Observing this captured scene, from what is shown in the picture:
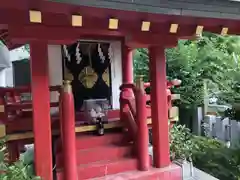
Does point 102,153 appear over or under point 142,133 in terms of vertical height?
under

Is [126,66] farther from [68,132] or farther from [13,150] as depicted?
[13,150]

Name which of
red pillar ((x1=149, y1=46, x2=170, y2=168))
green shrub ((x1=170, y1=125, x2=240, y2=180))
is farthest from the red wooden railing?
green shrub ((x1=170, y1=125, x2=240, y2=180))

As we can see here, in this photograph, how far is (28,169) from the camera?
11.3 ft

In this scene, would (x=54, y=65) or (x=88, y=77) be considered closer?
(x=54, y=65)

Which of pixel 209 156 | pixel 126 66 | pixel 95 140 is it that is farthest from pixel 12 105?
pixel 209 156

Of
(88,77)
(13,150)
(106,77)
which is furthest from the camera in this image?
(106,77)

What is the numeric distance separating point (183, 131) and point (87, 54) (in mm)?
2687

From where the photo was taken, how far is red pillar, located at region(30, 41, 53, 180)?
3367mm

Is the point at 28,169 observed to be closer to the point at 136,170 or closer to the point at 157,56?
the point at 136,170

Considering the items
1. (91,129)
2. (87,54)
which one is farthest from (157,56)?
(87,54)

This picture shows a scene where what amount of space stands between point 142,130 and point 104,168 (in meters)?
0.85

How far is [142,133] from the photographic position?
13.9ft

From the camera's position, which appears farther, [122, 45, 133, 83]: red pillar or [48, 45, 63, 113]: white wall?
[122, 45, 133, 83]: red pillar

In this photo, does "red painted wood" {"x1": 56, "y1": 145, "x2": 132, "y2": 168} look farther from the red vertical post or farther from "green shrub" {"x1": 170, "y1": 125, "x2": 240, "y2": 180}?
"green shrub" {"x1": 170, "y1": 125, "x2": 240, "y2": 180}
